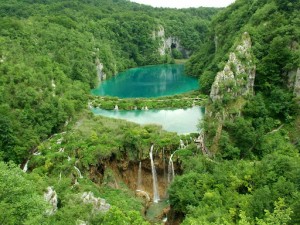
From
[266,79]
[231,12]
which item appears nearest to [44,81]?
[266,79]

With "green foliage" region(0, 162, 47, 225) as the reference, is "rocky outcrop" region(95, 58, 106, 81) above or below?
below

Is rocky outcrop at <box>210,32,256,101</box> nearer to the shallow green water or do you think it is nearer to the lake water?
the lake water

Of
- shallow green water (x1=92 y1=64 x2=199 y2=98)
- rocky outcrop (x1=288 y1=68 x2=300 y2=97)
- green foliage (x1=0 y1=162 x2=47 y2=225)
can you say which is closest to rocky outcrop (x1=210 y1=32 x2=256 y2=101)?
rocky outcrop (x1=288 y1=68 x2=300 y2=97)

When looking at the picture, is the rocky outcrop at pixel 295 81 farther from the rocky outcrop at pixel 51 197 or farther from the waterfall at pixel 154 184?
the rocky outcrop at pixel 51 197

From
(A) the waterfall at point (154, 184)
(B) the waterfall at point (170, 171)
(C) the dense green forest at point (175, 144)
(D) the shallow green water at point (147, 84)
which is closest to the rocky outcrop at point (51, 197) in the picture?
(C) the dense green forest at point (175, 144)

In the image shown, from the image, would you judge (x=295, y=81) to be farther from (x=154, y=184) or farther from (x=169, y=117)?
(x=154, y=184)

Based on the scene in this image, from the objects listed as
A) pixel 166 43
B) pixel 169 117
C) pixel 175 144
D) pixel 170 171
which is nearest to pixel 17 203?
pixel 170 171
